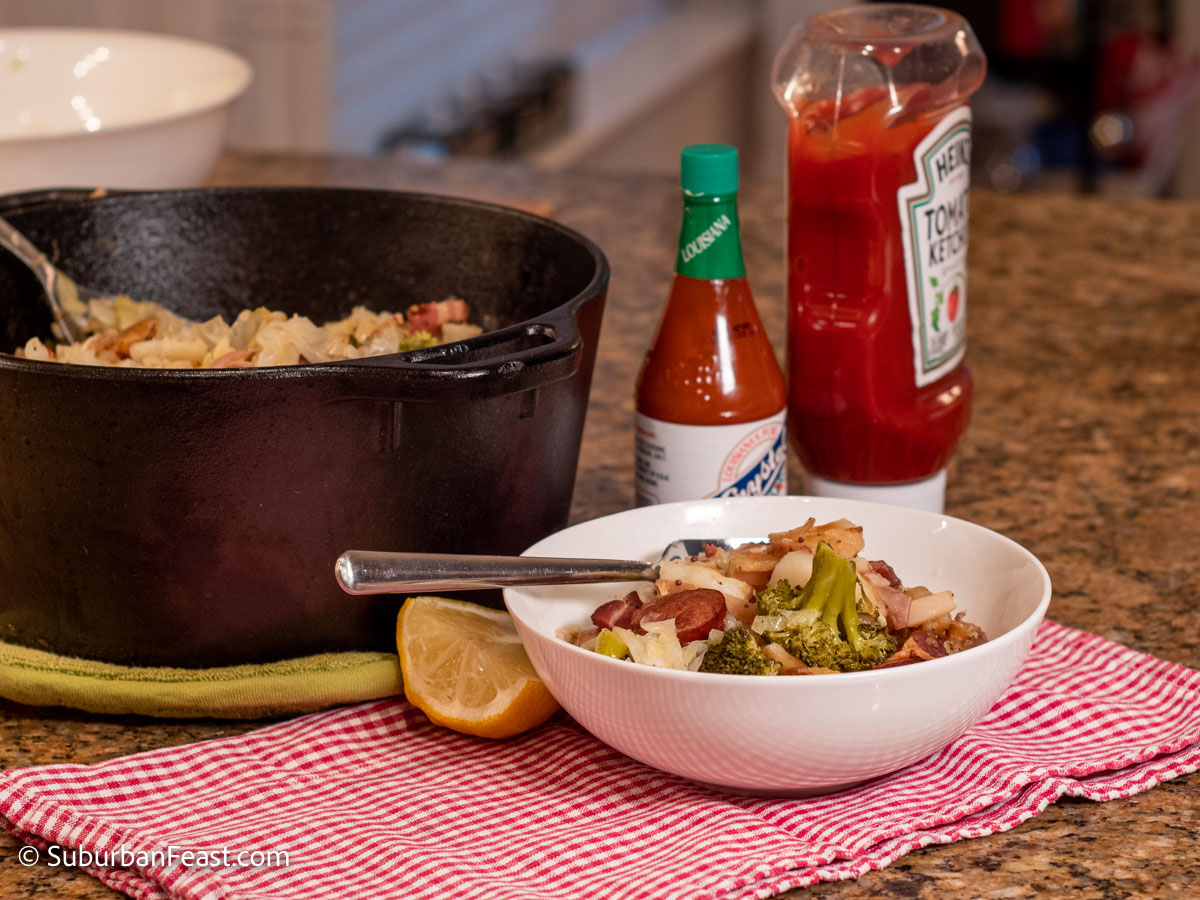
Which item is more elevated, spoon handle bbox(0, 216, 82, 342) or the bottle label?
the bottle label

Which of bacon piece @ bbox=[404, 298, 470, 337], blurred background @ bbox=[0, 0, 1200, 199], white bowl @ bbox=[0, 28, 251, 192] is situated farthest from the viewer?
blurred background @ bbox=[0, 0, 1200, 199]

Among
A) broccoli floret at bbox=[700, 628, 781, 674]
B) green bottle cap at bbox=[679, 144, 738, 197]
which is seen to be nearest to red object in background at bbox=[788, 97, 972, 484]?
green bottle cap at bbox=[679, 144, 738, 197]

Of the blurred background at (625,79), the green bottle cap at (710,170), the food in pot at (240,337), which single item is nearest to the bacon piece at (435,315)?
the food in pot at (240,337)

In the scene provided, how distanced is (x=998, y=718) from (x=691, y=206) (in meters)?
0.36

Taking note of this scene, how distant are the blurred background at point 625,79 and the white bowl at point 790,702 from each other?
2322 millimetres

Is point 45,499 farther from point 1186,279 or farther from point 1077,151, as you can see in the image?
point 1077,151

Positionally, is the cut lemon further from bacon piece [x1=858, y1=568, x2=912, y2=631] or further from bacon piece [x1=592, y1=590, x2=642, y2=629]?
bacon piece [x1=858, y1=568, x2=912, y2=631]

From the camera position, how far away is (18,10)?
2902 mm

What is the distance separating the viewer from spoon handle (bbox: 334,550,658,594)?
738 millimetres

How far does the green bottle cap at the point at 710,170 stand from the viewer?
0.88 meters

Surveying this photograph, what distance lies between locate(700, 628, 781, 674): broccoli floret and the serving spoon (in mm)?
102

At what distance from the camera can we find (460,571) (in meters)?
0.77

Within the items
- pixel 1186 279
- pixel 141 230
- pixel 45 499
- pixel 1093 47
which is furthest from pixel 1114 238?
pixel 1093 47

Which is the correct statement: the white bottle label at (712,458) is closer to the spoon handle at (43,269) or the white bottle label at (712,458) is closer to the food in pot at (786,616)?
the food in pot at (786,616)
